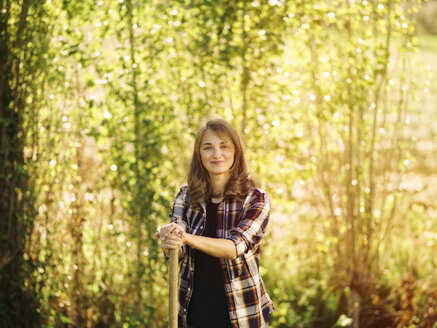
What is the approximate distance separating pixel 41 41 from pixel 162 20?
0.84 metres

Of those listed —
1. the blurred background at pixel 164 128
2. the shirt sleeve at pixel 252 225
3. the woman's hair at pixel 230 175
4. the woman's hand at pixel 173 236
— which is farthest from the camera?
the blurred background at pixel 164 128

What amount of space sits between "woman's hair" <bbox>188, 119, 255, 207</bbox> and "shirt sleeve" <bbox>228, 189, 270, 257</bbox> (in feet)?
0.20

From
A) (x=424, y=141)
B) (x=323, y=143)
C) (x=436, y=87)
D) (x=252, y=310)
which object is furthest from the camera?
(x=436, y=87)

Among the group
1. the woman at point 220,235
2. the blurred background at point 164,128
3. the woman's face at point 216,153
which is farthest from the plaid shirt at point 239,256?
the blurred background at point 164,128

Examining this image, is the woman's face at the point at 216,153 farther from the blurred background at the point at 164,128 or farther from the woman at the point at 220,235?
the blurred background at the point at 164,128

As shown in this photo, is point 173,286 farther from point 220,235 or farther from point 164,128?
point 164,128

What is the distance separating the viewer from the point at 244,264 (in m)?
2.21

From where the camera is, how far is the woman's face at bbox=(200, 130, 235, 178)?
90.7 inches

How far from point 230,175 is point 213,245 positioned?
1.50 feet

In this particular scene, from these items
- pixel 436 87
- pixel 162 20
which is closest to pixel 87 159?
pixel 162 20

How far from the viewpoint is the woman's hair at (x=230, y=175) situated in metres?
2.28

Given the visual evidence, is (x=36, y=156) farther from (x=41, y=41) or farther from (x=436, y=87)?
(x=436, y=87)

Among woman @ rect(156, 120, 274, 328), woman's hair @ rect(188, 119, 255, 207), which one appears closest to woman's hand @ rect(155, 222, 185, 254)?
woman @ rect(156, 120, 274, 328)

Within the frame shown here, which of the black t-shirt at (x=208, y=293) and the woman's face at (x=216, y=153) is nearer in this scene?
the black t-shirt at (x=208, y=293)
